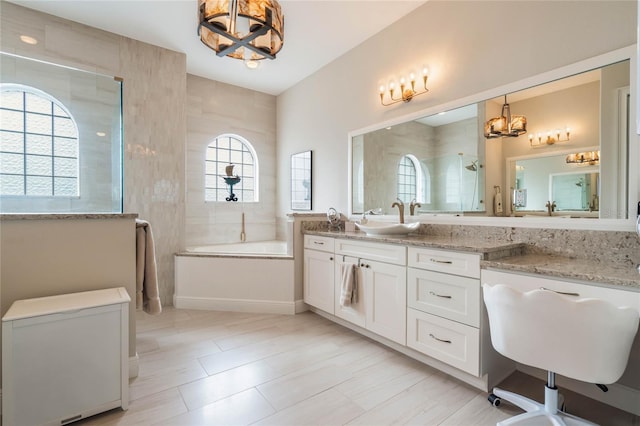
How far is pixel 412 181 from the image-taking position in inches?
→ 108

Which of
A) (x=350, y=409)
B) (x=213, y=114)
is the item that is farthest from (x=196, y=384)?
(x=213, y=114)

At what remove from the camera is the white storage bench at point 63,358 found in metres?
1.32

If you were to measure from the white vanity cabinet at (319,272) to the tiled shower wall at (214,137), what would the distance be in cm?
167

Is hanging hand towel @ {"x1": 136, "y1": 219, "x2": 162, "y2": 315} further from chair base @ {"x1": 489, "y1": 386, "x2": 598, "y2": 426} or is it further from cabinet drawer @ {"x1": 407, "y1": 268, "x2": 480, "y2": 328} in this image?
chair base @ {"x1": 489, "y1": 386, "x2": 598, "y2": 426}

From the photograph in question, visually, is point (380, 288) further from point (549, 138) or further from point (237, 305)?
point (237, 305)

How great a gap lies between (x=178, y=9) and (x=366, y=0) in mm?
1755

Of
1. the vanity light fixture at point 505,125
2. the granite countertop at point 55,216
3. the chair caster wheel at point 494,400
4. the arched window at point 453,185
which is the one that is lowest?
the chair caster wheel at point 494,400

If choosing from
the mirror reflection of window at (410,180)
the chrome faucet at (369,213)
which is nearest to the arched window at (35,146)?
the chrome faucet at (369,213)

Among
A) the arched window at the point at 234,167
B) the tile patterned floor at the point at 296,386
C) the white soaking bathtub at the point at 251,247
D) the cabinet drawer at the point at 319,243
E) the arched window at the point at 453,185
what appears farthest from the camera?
the arched window at the point at 234,167

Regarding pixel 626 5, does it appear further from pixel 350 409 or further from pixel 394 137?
pixel 350 409

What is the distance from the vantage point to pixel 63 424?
4.69 ft

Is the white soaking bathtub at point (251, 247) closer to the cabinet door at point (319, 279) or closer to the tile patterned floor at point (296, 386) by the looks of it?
the cabinet door at point (319, 279)

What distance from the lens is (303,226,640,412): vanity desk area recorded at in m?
1.42

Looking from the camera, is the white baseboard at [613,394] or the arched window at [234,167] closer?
the white baseboard at [613,394]
